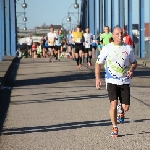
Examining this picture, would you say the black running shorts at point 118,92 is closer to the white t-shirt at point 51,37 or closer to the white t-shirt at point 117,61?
the white t-shirt at point 117,61

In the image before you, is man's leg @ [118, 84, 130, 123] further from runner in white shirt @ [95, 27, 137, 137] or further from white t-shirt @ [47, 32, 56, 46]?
white t-shirt @ [47, 32, 56, 46]

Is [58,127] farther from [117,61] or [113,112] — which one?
[117,61]

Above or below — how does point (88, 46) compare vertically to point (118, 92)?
below

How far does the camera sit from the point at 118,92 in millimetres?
10086

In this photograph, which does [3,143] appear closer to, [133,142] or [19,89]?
[133,142]

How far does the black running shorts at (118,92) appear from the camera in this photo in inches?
393

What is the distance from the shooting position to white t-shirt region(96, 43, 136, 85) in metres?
9.91

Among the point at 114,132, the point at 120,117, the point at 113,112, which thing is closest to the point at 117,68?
the point at 113,112

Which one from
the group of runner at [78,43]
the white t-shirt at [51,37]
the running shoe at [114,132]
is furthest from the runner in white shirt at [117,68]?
the white t-shirt at [51,37]

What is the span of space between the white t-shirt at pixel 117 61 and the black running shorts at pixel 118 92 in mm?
63

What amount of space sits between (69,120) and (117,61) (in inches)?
79.5

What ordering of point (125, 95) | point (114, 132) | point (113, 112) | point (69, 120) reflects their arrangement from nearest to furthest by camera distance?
point (114, 132), point (113, 112), point (125, 95), point (69, 120)

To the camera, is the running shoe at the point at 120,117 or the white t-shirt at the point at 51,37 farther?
the white t-shirt at the point at 51,37

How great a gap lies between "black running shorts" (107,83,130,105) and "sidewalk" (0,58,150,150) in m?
0.48
